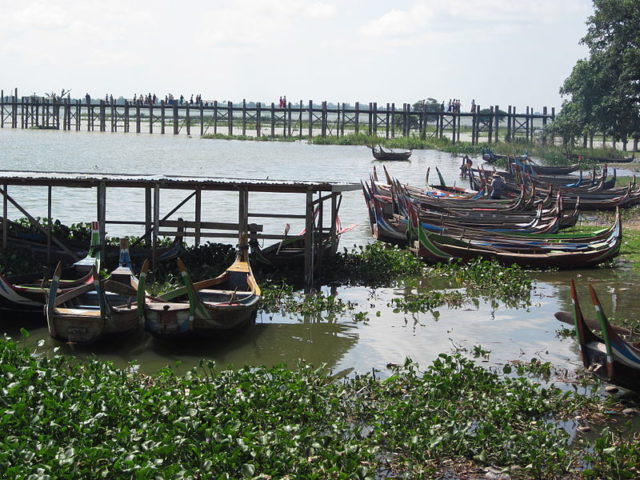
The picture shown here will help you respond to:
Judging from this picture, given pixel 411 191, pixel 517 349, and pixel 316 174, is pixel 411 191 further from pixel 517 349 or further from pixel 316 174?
pixel 316 174

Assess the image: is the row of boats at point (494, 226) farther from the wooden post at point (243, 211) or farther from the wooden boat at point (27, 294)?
the wooden boat at point (27, 294)

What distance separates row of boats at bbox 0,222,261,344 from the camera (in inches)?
423

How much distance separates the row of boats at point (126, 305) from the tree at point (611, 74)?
28053 mm

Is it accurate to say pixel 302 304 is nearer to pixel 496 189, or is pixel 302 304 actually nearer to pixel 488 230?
pixel 488 230

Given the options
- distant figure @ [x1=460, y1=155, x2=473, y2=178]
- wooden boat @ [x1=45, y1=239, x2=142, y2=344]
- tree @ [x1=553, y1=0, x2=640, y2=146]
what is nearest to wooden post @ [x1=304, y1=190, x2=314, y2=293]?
wooden boat @ [x1=45, y1=239, x2=142, y2=344]

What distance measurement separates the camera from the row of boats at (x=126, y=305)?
1073 centimetres

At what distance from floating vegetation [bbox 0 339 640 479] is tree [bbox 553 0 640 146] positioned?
2972cm

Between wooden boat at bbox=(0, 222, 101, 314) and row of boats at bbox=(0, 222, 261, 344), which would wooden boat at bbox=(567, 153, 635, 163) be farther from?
wooden boat at bbox=(0, 222, 101, 314)

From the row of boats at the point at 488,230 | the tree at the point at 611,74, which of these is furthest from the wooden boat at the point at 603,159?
the row of boats at the point at 488,230

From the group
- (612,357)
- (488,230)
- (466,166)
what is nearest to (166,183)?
(488,230)

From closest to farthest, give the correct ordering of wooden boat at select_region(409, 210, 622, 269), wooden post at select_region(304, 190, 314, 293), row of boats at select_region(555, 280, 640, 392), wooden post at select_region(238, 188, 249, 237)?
row of boats at select_region(555, 280, 640, 392) → wooden post at select_region(304, 190, 314, 293) → wooden post at select_region(238, 188, 249, 237) → wooden boat at select_region(409, 210, 622, 269)

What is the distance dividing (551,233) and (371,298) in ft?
21.3

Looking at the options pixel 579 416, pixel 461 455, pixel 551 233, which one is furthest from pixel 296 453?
pixel 551 233

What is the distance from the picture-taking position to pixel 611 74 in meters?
38.0
